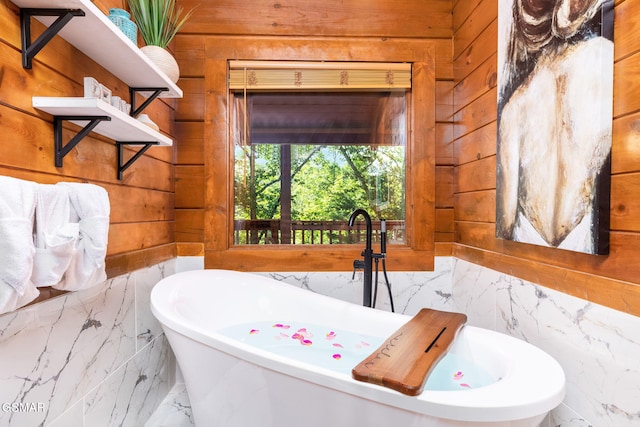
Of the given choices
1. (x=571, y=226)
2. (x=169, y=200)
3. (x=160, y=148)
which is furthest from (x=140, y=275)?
(x=571, y=226)

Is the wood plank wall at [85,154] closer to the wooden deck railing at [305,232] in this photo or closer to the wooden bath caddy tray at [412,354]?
the wooden deck railing at [305,232]

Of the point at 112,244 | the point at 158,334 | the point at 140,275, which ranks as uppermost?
the point at 112,244

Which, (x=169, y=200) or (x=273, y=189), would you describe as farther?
(x=273, y=189)

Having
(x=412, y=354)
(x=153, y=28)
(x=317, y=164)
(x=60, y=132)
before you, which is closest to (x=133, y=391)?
(x=60, y=132)

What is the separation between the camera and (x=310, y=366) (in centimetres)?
100

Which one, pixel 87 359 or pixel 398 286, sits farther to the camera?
pixel 398 286

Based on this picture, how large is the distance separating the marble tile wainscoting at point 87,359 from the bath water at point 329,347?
0.42 metres

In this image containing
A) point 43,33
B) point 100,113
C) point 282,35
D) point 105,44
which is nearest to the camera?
point 43,33

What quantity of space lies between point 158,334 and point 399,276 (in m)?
1.39

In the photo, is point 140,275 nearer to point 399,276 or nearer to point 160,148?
point 160,148

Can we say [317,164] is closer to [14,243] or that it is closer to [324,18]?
[324,18]

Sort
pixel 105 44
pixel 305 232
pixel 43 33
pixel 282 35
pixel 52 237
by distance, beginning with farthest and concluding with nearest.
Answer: pixel 305 232 < pixel 282 35 < pixel 105 44 < pixel 43 33 < pixel 52 237

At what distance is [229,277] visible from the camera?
190 cm

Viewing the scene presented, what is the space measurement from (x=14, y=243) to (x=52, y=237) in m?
0.13
